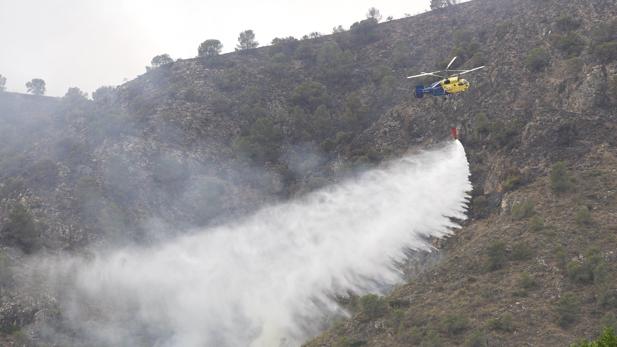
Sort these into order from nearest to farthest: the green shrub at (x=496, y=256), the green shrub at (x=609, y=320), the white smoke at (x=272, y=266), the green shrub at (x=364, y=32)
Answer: the green shrub at (x=609, y=320)
the green shrub at (x=496, y=256)
the white smoke at (x=272, y=266)
the green shrub at (x=364, y=32)

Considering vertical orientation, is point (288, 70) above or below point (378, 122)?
above

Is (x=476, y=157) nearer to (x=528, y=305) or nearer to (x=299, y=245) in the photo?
(x=299, y=245)

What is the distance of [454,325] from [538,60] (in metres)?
39.8

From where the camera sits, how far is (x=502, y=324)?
47344mm

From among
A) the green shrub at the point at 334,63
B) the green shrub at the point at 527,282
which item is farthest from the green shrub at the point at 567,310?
the green shrub at the point at 334,63

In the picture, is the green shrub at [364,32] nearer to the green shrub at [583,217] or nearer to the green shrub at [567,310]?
the green shrub at [583,217]

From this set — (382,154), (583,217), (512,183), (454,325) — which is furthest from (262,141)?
(454,325)

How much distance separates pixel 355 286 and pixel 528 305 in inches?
690

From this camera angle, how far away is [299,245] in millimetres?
71125

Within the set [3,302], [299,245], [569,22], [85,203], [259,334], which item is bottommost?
[259,334]

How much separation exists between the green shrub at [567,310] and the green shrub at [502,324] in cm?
318

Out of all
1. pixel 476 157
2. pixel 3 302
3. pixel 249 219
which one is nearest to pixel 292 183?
pixel 249 219

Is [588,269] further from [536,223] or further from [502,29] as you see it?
[502,29]

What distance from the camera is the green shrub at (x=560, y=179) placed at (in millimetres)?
60438
